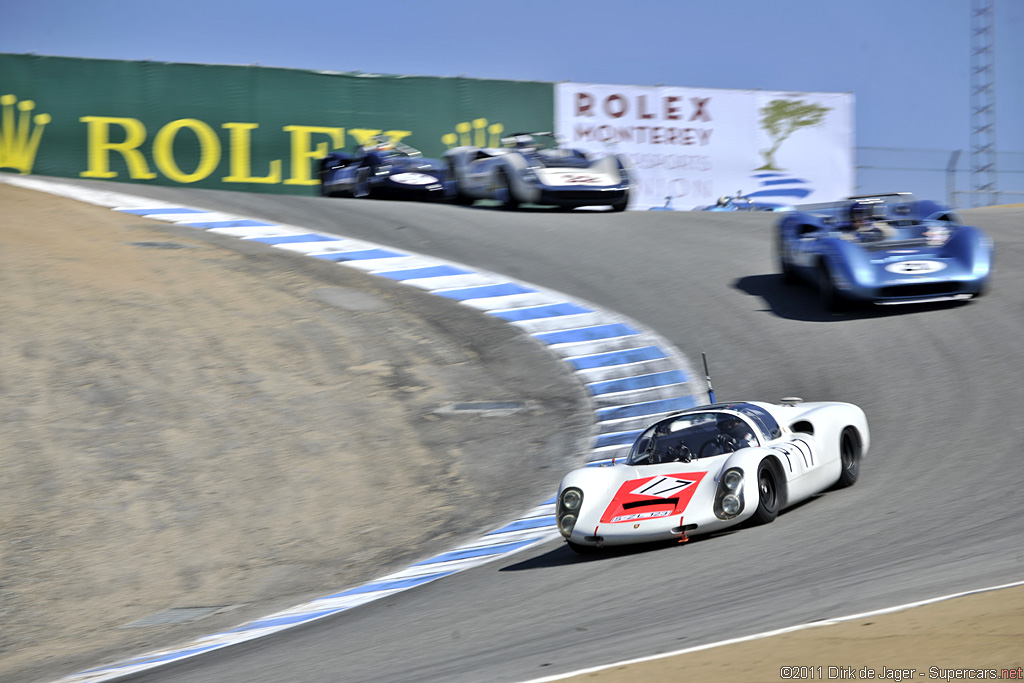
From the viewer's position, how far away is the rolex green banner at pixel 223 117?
74.6ft

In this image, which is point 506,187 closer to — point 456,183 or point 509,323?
point 456,183

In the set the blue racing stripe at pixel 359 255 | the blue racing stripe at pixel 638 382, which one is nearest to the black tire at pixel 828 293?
the blue racing stripe at pixel 638 382

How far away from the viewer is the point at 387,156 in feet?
65.9

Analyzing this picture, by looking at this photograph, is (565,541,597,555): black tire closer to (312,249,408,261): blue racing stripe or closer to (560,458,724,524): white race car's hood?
(560,458,724,524): white race car's hood

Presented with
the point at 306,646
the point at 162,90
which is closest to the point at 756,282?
the point at 306,646

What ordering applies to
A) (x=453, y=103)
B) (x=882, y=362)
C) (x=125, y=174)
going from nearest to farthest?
1. (x=882, y=362)
2. (x=125, y=174)
3. (x=453, y=103)

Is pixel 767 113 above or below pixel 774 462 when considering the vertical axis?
above

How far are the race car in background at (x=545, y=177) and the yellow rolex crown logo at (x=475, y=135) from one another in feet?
22.3

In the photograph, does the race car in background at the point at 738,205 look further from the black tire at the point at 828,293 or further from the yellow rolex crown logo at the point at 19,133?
the yellow rolex crown logo at the point at 19,133

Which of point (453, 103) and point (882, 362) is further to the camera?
point (453, 103)

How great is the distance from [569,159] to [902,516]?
1277cm

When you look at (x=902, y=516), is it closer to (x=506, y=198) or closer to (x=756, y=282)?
(x=756, y=282)

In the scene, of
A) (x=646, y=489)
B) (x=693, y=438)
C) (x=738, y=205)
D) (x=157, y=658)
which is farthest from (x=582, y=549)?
(x=738, y=205)

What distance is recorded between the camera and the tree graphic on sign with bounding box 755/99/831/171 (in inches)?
1077
